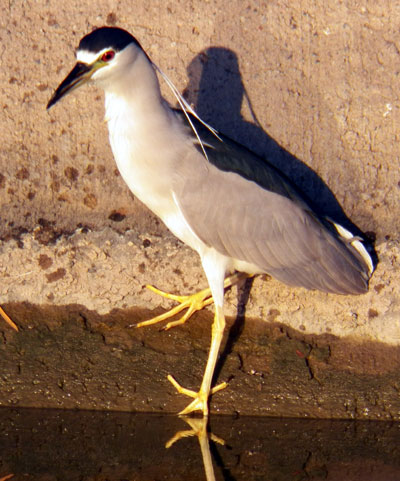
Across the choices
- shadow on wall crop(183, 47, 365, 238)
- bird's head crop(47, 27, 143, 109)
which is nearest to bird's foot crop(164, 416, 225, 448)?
shadow on wall crop(183, 47, 365, 238)

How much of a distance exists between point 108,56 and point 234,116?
1.00 m

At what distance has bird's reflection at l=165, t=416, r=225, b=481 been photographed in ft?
9.78

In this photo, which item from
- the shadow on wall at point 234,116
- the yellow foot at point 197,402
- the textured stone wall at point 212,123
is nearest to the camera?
the yellow foot at point 197,402

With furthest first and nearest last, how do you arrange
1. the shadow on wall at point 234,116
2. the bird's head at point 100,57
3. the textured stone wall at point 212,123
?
the shadow on wall at point 234,116 < the textured stone wall at point 212,123 < the bird's head at point 100,57

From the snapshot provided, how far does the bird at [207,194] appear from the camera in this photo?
3.07 m

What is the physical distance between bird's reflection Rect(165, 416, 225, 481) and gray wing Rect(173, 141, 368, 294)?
67 cm

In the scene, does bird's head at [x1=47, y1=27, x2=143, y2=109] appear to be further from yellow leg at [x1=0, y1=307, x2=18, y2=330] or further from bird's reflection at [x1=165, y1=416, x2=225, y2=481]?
bird's reflection at [x1=165, y1=416, x2=225, y2=481]

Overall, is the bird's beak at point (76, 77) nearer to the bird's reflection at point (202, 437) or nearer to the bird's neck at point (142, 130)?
the bird's neck at point (142, 130)

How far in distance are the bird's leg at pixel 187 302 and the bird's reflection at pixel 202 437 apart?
0.45 m

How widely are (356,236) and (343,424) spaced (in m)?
0.84

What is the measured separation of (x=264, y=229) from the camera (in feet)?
10.8

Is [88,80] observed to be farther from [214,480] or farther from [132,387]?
[214,480]

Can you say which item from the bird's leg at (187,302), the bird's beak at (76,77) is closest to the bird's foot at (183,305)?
the bird's leg at (187,302)

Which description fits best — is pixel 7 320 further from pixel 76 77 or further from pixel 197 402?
pixel 76 77
